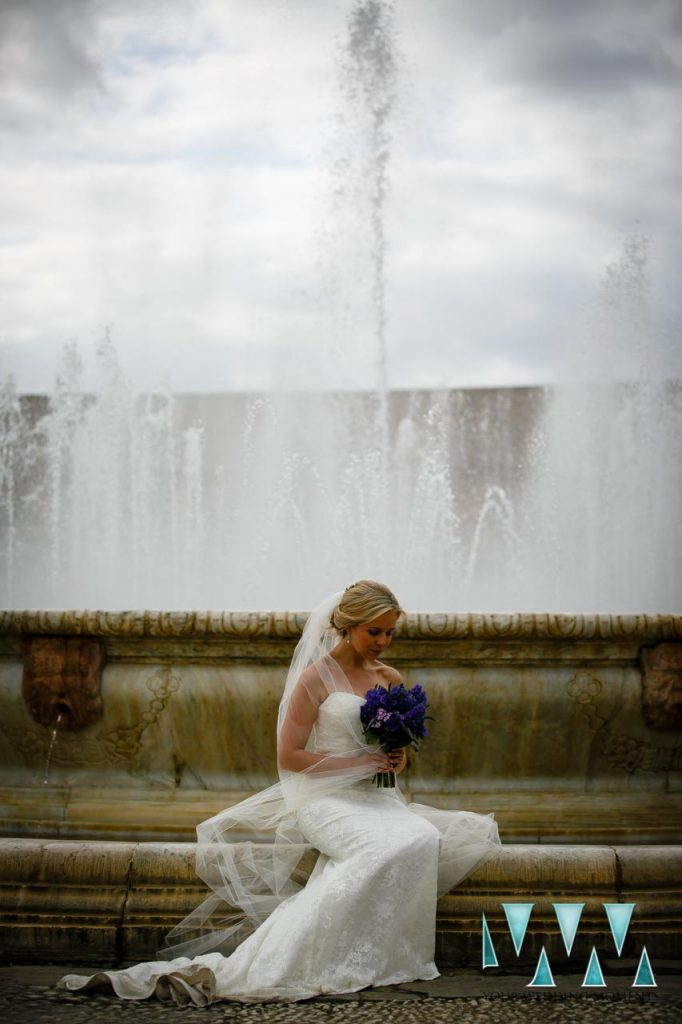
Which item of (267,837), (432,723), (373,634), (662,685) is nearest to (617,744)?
(662,685)

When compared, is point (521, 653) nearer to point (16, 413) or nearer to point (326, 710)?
point (326, 710)

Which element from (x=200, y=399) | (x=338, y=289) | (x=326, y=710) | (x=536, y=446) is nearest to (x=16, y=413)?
(x=200, y=399)

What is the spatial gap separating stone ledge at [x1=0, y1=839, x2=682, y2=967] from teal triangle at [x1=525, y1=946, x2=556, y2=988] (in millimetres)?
166

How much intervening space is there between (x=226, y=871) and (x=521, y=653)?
1.53m

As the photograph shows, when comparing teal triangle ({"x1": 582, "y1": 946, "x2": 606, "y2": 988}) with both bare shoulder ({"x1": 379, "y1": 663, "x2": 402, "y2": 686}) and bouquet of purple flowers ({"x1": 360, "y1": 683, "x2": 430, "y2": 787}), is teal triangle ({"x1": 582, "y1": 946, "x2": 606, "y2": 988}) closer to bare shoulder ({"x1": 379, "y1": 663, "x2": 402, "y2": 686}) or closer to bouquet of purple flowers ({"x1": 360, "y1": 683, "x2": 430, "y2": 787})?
bouquet of purple flowers ({"x1": 360, "y1": 683, "x2": 430, "y2": 787})

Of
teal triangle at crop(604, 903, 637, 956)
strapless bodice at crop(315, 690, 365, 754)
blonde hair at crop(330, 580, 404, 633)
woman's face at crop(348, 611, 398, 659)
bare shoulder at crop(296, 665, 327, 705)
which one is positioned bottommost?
teal triangle at crop(604, 903, 637, 956)

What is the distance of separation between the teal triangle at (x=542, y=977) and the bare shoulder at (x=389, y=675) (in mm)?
974

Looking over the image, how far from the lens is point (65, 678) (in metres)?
4.58

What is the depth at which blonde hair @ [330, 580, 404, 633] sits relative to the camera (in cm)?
362

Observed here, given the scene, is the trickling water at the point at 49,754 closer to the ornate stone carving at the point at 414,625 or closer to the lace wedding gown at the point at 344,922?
the ornate stone carving at the point at 414,625

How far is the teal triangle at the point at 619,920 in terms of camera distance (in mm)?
3375

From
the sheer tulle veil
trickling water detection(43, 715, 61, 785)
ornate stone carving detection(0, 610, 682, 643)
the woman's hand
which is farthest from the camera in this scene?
trickling water detection(43, 715, 61, 785)

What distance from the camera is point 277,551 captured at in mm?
12555

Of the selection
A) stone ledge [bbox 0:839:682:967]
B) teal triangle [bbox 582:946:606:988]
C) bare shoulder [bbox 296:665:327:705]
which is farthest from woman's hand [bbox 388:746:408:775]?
teal triangle [bbox 582:946:606:988]
